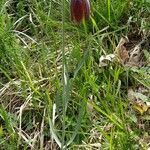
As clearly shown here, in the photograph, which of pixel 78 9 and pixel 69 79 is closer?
pixel 78 9

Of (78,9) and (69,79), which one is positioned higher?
(78,9)

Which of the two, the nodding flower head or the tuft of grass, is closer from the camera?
the nodding flower head

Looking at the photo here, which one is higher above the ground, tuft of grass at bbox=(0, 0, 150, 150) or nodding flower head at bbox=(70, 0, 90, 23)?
nodding flower head at bbox=(70, 0, 90, 23)

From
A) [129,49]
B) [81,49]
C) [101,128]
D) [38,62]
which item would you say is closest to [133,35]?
[129,49]

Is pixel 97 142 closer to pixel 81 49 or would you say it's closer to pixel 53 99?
pixel 53 99

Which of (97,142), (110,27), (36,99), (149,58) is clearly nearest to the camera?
(97,142)

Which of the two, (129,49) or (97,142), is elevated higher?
(129,49)

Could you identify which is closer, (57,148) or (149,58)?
(57,148)

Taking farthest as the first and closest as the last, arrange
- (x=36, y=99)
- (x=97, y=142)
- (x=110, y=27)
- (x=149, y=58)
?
(x=110, y=27)
(x=149, y=58)
(x=36, y=99)
(x=97, y=142)

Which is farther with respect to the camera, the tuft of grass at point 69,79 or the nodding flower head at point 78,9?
the tuft of grass at point 69,79

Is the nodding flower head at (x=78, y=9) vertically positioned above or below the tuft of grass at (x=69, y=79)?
above

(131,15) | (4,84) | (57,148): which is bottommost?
(57,148)
